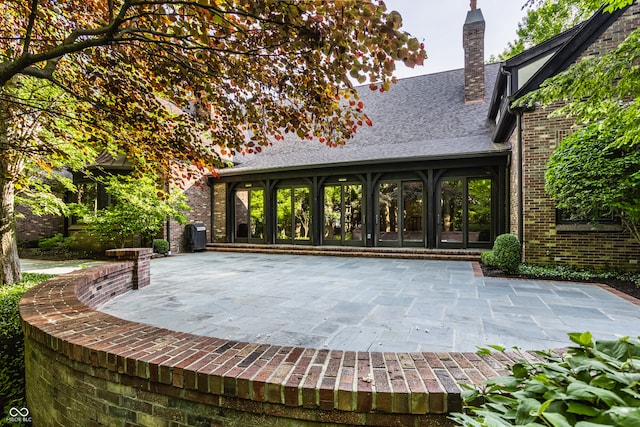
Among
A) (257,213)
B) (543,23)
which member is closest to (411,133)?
(257,213)

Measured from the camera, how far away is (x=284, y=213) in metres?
12.5

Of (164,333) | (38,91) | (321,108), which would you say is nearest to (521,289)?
(321,108)

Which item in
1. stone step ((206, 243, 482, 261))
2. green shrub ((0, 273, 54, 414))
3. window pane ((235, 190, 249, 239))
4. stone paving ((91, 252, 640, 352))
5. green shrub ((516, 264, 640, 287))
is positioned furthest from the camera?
window pane ((235, 190, 249, 239))

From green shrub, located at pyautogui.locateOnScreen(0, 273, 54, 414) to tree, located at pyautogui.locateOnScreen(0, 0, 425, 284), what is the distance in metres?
1.80

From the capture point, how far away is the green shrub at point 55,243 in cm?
1210

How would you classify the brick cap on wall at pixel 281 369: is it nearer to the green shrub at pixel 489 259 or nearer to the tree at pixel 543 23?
the green shrub at pixel 489 259

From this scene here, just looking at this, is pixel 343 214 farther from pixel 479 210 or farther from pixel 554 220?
pixel 554 220

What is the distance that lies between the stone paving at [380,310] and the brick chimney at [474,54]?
839 cm

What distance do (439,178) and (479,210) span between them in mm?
1568

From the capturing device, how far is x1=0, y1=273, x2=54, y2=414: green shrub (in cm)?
349

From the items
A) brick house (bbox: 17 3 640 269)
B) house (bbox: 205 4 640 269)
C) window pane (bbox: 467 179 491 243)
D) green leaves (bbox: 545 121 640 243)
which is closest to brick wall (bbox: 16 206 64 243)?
brick house (bbox: 17 3 640 269)

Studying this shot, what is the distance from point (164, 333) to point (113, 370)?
38 centimetres

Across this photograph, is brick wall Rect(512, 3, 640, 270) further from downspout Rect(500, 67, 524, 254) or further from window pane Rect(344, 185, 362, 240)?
window pane Rect(344, 185, 362, 240)

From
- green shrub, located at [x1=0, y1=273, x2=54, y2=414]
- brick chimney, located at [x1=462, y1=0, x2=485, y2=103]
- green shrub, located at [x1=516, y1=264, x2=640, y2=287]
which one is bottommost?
green shrub, located at [x1=0, y1=273, x2=54, y2=414]
